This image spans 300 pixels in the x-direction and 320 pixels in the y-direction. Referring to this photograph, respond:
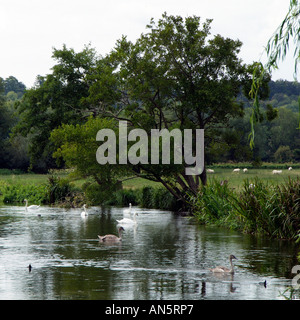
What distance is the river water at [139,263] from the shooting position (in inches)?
490

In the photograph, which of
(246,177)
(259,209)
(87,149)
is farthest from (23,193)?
(259,209)

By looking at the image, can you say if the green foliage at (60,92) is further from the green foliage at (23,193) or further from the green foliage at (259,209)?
the green foliage at (259,209)

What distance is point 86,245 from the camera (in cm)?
1969

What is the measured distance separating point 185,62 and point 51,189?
532 inches

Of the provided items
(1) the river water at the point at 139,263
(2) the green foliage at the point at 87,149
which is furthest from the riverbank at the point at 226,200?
(2) the green foliage at the point at 87,149

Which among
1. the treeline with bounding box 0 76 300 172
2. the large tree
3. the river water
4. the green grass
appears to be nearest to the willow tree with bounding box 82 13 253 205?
the large tree

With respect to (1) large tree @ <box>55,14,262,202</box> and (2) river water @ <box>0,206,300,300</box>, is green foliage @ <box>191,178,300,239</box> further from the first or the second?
(1) large tree @ <box>55,14,262,202</box>

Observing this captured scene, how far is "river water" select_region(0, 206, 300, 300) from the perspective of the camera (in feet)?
40.9

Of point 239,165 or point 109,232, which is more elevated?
point 239,165


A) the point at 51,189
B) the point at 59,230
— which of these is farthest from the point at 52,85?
the point at 59,230

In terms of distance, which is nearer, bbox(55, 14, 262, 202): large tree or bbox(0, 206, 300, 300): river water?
A: bbox(0, 206, 300, 300): river water
